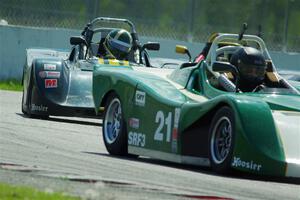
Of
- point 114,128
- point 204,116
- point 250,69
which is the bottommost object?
point 114,128

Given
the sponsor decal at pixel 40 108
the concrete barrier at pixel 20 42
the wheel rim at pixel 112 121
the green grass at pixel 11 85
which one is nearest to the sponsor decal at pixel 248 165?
the wheel rim at pixel 112 121

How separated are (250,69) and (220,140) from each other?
1320mm

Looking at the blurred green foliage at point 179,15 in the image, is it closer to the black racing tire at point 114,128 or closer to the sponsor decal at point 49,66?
the sponsor decal at point 49,66

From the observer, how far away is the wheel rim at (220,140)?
30.6ft

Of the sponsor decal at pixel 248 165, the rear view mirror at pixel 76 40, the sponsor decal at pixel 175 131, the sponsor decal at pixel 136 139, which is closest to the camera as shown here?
the sponsor decal at pixel 248 165

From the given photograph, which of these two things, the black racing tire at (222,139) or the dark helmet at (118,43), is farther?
the dark helmet at (118,43)

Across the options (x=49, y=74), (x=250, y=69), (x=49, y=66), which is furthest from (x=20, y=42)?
(x=250, y=69)

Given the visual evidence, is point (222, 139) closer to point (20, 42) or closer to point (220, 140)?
point (220, 140)

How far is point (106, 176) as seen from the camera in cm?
840

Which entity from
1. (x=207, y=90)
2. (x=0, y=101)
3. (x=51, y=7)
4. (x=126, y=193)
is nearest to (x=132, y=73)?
(x=207, y=90)

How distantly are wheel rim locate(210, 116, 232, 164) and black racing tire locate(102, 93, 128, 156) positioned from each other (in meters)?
1.81

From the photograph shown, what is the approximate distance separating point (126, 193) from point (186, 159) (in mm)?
2654

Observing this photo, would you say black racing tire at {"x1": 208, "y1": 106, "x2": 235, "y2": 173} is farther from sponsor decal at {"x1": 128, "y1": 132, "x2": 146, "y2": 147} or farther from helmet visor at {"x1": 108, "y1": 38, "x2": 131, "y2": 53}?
helmet visor at {"x1": 108, "y1": 38, "x2": 131, "y2": 53}

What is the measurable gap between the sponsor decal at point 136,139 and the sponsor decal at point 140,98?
1.03 ft
